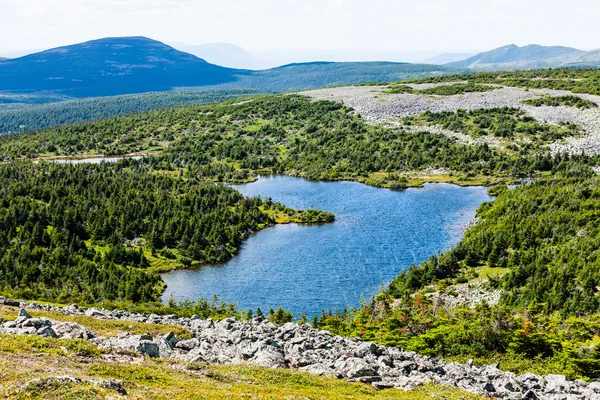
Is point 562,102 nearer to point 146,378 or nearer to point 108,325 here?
point 108,325

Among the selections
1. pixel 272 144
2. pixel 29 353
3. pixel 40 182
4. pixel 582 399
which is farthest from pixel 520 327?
pixel 272 144

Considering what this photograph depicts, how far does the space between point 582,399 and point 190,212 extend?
85.2 meters

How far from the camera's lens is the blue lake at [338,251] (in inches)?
2830

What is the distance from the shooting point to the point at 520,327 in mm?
46062

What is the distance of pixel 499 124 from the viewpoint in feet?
571

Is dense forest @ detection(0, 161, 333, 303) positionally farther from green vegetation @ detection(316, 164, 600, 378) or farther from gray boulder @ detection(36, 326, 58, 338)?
green vegetation @ detection(316, 164, 600, 378)

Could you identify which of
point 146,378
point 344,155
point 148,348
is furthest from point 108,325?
point 344,155

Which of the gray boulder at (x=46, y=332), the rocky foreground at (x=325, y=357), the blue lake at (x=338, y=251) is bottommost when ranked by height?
the blue lake at (x=338, y=251)

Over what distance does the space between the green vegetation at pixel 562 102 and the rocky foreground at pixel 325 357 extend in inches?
6384

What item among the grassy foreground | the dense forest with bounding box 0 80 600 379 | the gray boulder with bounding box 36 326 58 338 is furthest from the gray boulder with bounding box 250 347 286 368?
the gray boulder with bounding box 36 326 58 338

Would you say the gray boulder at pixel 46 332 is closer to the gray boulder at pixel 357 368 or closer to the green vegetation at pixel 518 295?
the gray boulder at pixel 357 368

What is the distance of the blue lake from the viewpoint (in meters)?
71.9

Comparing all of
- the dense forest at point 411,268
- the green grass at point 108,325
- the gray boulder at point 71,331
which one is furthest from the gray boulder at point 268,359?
the dense forest at point 411,268

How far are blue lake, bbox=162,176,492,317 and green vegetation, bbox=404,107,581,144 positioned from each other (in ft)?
149
